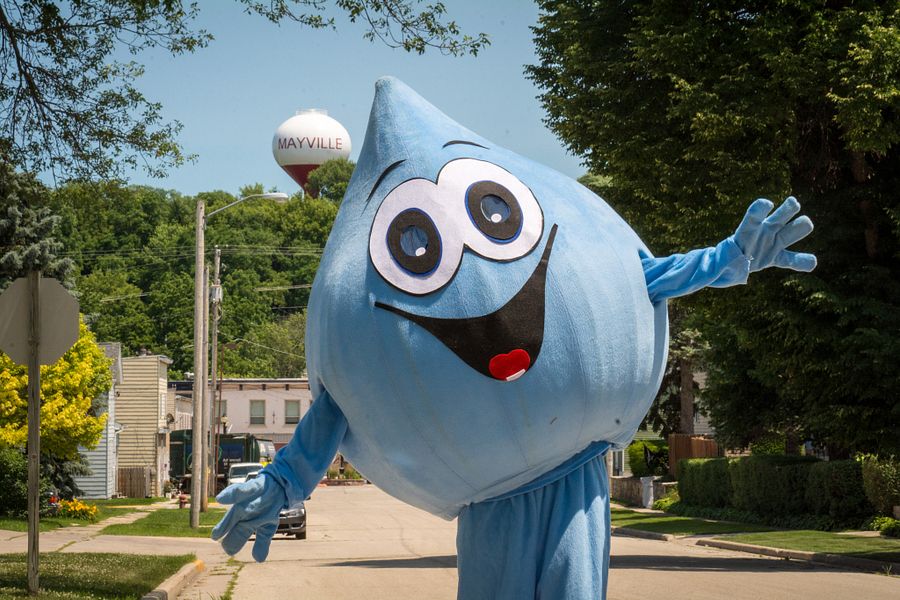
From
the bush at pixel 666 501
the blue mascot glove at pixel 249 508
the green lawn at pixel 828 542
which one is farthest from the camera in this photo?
the bush at pixel 666 501

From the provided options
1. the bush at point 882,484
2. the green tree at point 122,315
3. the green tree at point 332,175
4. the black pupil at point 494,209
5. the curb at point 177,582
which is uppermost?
the green tree at point 332,175

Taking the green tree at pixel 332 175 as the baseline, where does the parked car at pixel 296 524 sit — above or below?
below

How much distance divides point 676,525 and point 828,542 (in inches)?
310

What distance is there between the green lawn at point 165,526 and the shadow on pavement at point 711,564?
9.83 m

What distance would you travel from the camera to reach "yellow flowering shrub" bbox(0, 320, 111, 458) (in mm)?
25859

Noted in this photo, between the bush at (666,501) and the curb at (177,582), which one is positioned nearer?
the curb at (177,582)

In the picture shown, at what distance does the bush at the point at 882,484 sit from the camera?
78.6 ft

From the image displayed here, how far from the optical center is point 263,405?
76125 millimetres

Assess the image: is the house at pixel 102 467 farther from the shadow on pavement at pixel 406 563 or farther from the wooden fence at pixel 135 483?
the shadow on pavement at pixel 406 563

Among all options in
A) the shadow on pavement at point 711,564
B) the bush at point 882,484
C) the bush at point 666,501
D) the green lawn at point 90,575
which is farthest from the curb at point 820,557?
the bush at point 666,501

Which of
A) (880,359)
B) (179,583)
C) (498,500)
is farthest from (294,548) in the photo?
(498,500)

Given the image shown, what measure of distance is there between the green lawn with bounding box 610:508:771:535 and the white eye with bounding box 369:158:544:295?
22.2 metres

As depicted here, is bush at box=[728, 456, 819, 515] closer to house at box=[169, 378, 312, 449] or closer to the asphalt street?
the asphalt street

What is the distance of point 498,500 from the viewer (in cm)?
602
